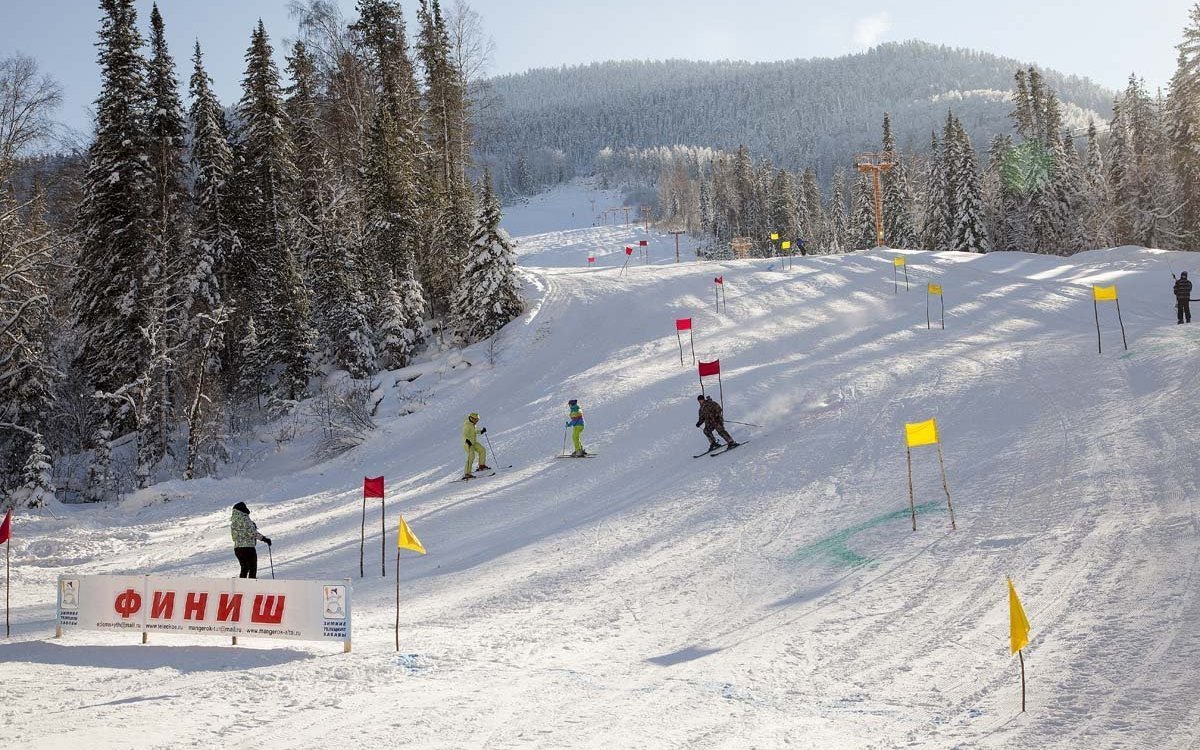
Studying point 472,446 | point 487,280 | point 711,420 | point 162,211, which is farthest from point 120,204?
point 711,420

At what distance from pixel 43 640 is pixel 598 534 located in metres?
8.21

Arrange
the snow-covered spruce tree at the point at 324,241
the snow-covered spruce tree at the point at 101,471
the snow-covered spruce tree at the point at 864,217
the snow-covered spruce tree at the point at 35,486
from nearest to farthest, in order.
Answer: the snow-covered spruce tree at the point at 35,486 → the snow-covered spruce tree at the point at 101,471 → the snow-covered spruce tree at the point at 324,241 → the snow-covered spruce tree at the point at 864,217

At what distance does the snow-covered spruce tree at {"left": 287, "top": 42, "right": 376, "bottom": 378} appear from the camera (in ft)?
103

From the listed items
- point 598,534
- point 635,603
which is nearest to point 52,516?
point 598,534

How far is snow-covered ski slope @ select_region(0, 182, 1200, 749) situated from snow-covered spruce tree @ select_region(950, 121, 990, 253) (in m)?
32.7

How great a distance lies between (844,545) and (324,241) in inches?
1124

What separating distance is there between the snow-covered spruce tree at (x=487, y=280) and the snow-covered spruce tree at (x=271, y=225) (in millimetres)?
6631

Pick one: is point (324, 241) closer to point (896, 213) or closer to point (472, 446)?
point (472, 446)

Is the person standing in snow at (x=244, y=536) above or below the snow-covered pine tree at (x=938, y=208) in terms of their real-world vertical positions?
below

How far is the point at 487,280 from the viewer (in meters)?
31.5

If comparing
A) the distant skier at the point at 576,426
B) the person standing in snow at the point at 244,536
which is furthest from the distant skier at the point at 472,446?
the person standing in snow at the point at 244,536

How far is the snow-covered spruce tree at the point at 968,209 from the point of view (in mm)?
57000

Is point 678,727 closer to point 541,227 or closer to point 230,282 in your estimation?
point 230,282

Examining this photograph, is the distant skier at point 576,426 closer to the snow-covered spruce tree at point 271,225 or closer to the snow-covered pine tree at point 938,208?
the snow-covered spruce tree at point 271,225
